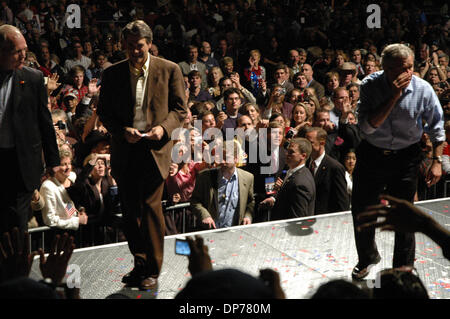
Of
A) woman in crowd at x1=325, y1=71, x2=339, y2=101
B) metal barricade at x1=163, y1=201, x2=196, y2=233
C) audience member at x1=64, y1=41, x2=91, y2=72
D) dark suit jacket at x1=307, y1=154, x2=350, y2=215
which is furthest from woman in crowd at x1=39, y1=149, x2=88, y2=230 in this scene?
woman in crowd at x1=325, y1=71, x2=339, y2=101

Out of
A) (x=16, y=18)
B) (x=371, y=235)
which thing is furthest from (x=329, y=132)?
(x=16, y=18)

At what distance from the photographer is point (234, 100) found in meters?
7.39

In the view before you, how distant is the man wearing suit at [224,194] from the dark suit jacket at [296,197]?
27 cm

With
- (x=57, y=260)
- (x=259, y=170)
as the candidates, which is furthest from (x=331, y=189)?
(x=57, y=260)

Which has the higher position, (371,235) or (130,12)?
(130,12)

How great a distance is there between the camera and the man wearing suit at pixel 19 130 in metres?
3.49

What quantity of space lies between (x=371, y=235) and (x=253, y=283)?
2455mm

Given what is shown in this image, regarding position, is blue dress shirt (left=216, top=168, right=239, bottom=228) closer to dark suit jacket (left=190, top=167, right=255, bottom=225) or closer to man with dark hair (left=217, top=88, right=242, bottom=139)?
dark suit jacket (left=190, top=167, right=255, bottom=225)

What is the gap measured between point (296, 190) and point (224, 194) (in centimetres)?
60

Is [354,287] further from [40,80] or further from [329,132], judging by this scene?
[329,132]

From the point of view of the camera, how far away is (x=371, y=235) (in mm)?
3918

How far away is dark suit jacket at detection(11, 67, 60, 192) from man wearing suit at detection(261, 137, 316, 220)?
7.00ft

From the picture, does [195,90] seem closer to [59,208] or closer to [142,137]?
[59,208]
